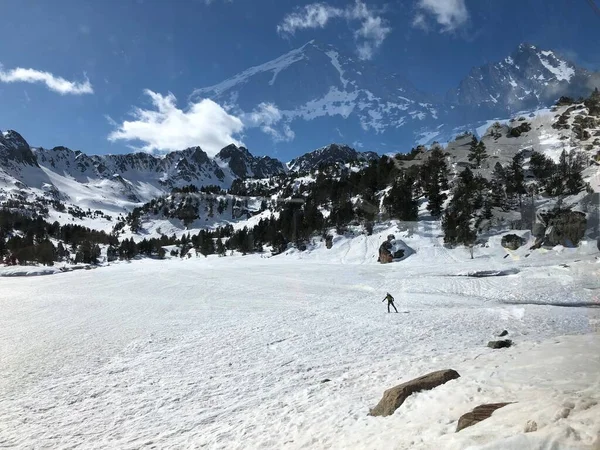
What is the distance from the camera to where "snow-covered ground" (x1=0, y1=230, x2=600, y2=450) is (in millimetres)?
9086

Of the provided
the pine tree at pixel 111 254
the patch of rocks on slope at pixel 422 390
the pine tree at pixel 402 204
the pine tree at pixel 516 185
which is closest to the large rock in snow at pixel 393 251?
the pine tree at pixel 402 204

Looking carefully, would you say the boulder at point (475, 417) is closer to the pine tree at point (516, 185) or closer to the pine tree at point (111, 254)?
the pine tree at point (516, 185)

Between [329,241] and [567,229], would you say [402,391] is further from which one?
[329,241]

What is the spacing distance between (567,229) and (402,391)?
168 feet

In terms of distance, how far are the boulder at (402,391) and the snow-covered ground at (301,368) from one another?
311 mm

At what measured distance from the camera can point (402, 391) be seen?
10.6 meters

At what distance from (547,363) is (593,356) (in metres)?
1.54

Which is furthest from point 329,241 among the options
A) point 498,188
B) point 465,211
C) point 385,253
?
point 498,188

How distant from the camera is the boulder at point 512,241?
54.8m

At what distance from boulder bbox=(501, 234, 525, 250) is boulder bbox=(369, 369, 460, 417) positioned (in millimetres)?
51074

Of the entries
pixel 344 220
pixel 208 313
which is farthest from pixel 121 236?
pixel 208 313

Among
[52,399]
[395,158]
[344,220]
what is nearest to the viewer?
[52,399]

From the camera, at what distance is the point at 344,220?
91250 mm

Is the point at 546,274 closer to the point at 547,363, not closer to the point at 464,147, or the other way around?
the point at 547,363
